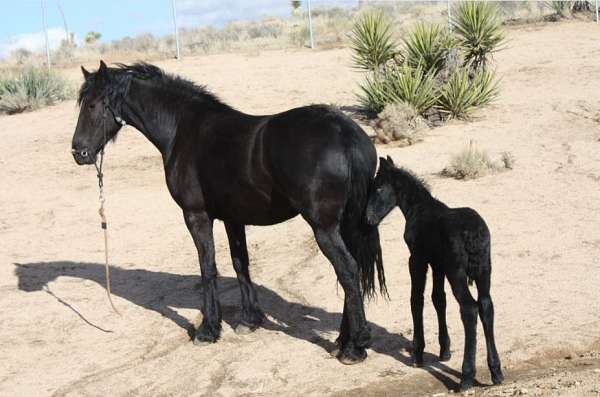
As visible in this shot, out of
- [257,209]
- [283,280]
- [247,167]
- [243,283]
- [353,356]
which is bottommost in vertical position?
[283,280]

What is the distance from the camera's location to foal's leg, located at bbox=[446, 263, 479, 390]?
6000 mm

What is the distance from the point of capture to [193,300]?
Answer: 364 inches

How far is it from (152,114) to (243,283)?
1.87 meters

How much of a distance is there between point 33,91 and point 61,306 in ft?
38.6

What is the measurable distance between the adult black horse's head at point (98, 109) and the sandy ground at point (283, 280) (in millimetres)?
1935

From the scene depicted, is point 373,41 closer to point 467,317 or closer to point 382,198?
point 382,198

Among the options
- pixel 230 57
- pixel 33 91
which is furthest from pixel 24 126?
pixel 230 57

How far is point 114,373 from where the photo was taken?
746 cm

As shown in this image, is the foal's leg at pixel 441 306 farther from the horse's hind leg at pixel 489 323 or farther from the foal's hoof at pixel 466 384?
the foal's hoof at pixel 466 384

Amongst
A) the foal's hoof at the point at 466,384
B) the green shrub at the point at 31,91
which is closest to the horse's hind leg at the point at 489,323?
the foal's hoof at the point at 466,384

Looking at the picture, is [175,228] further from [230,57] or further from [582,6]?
[582,6]

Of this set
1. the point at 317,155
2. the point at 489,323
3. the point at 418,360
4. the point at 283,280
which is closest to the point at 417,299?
the point at 418,360

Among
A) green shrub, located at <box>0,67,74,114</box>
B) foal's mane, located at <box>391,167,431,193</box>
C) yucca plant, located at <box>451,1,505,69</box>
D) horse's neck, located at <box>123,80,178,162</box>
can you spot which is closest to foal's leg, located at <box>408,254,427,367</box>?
foal's mane, located at <box>391,167,431,193</box>

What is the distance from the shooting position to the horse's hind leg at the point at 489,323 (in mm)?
5965
